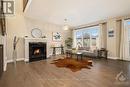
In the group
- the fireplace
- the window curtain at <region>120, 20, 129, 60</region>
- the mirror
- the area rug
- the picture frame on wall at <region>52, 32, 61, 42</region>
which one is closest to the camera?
the area rug

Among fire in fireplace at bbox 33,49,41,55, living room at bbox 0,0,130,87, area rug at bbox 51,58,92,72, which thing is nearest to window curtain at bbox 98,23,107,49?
living room at bbox 0,0,130,87

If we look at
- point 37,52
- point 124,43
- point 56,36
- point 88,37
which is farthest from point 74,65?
point 56,36

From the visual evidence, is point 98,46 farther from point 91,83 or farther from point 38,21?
point 91,83

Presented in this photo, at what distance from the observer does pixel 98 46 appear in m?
8.68

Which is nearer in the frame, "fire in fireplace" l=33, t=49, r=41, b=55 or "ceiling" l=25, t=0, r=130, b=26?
"ceiling" l=25, t=0, r=130, b=26

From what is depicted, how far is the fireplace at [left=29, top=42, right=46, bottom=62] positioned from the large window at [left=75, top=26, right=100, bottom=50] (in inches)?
136

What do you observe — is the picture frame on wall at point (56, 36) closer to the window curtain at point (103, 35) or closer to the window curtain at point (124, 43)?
the window curtain at point (103, 35)

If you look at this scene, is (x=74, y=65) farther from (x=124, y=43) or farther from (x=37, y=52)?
(x=124, y=43)

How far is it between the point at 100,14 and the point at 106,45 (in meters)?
2.12

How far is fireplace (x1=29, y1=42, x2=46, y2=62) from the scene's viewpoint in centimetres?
721

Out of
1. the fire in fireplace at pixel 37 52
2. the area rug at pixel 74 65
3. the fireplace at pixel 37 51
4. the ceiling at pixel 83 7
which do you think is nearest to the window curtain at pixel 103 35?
the ceiling at pixel 83 7

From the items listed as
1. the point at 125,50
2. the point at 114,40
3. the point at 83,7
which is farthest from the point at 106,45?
the point at 83,7

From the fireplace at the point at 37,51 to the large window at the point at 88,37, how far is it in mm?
3445

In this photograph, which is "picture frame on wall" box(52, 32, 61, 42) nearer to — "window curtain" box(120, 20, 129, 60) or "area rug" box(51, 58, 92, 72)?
"area rug" box(51, 58, 92, 72)
